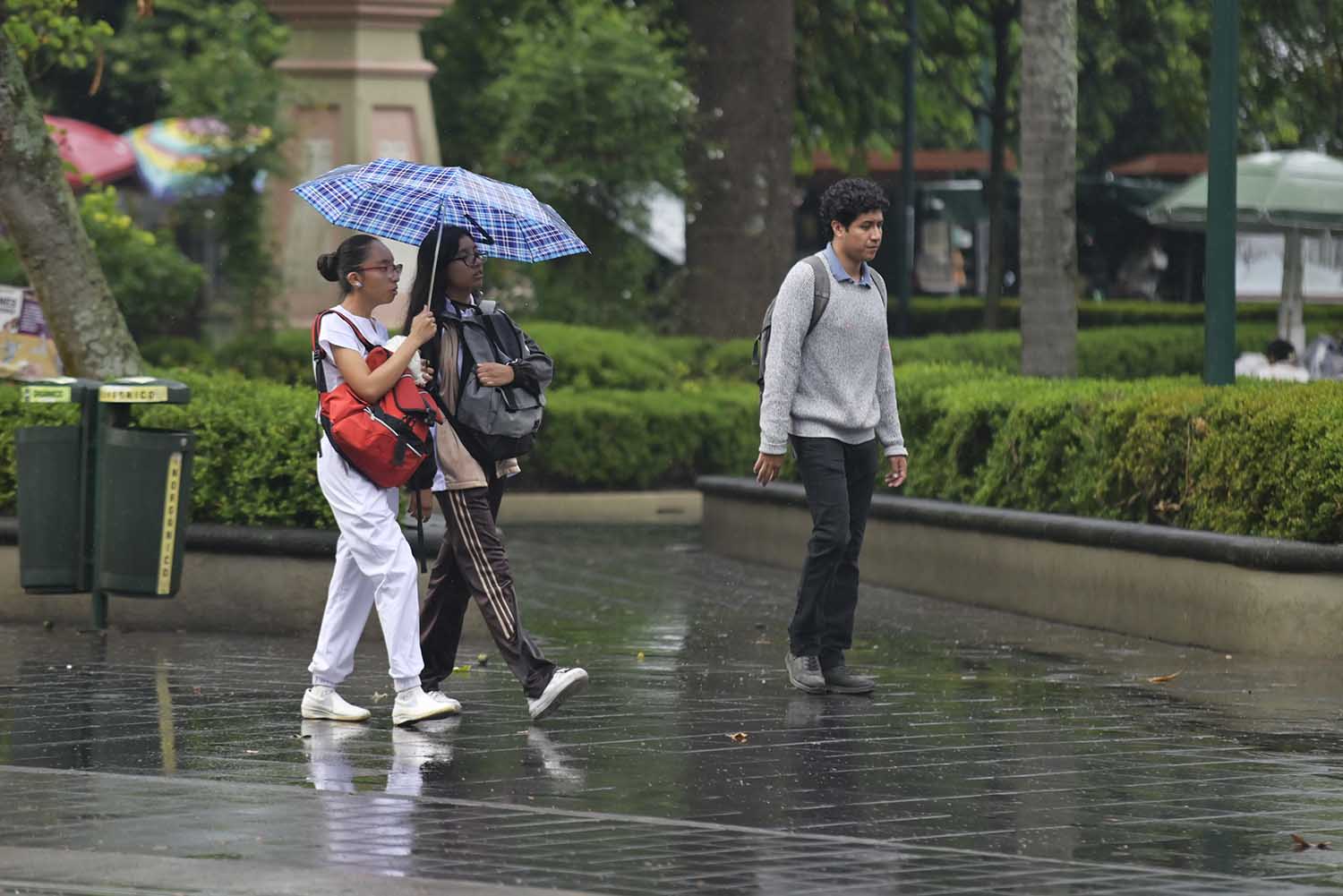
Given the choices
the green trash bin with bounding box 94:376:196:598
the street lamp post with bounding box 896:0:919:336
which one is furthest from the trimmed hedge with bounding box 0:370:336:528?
the street lamp post with bounding box 896:0:919:336

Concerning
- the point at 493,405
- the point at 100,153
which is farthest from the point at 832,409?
the point at 100,153

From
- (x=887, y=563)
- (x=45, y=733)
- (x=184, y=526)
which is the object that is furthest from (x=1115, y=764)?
(x=887, y=563)

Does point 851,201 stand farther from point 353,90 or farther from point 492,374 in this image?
point 353,90

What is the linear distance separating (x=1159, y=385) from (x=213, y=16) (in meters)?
13.2

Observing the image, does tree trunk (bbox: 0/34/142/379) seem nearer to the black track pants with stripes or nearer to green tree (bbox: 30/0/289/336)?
the black track pants with stripes

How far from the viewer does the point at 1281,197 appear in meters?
20.7

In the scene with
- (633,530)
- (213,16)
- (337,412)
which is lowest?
(633,530)

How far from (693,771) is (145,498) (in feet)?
12.3

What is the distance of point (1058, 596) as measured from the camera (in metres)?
11.5

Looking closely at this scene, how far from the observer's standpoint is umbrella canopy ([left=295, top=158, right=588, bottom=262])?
7996 mm

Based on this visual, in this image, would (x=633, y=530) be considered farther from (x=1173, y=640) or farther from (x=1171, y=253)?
(x=1171, y=253)

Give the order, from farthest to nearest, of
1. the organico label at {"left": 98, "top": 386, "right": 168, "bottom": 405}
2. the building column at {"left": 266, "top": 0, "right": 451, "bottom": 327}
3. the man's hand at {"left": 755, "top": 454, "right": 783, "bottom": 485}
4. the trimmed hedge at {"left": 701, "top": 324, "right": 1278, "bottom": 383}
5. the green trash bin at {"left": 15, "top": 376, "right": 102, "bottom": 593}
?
the trimmed hedge at {"left": 701, "top": 324, "right": 1278, "bottom": 383} → the building column at {"left": 266, "top": 0, "right": 451, "bottom": 327} → the green trash bin at {"left": 15, "top": 376, "right": 102, "bottom": 593} → the organico label at {"left": 98, "top": 386, "right": 168, "bottom": 405} → the man's hand at {"left": 755, "top": 454, "right": 783, "bottom": 485}

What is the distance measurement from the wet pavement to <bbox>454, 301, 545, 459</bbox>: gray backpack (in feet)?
3.28

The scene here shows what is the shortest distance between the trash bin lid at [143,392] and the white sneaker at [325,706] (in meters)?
2.24
